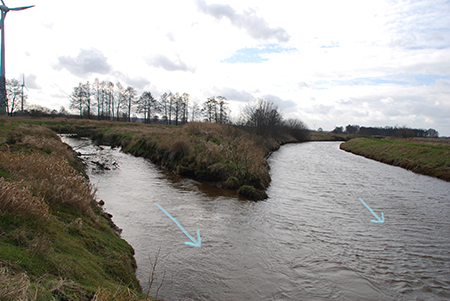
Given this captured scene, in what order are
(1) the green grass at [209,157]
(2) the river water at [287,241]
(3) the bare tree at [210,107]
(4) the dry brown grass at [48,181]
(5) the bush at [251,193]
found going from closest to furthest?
1. (2) the river water at [287,241]
2. (4) the dry brown grass at [48,181]
3. (5) the bush at [251,193]
4. (1) the green grass at [209,157]
5. (3) the bare tree at [210,107]

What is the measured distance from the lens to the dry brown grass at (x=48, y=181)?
629 cm

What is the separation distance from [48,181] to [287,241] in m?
6.57

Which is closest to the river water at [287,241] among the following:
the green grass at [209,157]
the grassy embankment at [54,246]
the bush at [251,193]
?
the bush at [251,193]

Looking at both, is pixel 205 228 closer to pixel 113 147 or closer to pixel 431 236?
pixel 431 236

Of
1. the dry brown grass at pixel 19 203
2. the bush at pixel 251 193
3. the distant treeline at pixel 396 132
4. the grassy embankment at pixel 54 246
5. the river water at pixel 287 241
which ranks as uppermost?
the distant treeline at pixel 396 132

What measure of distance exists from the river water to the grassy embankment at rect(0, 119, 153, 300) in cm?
102

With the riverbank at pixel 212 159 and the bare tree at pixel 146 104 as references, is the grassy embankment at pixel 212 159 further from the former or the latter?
the bare tree at pixel 146 104

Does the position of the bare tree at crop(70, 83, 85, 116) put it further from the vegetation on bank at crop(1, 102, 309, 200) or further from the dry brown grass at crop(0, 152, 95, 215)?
the dry brown grass at crop(0, 152, 95, 215)

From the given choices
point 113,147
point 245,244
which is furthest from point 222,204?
point 113,147

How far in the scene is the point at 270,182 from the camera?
1703cm

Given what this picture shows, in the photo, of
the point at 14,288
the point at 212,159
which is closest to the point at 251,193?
the point at 212,159

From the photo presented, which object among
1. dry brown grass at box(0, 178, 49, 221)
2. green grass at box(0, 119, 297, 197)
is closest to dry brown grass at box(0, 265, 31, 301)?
dry brown grass at box(0, 178, 49, 221)

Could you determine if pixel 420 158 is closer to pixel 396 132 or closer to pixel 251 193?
pixel 251 193

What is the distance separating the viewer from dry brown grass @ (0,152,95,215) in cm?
629
